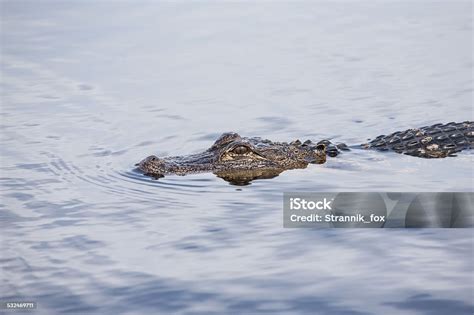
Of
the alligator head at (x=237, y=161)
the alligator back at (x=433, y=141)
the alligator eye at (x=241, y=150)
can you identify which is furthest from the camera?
the alligator back at (x=433, y=141)

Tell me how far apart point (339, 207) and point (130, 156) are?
4382mm

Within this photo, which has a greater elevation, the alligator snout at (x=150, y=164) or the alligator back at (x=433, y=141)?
the alligator back at (x=433, y=141)

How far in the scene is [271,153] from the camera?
12391mm

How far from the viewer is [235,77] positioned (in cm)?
1909

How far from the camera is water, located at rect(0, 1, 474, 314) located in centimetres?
805

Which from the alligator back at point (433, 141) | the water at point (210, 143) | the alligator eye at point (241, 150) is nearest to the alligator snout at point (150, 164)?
the water at point (210, 143)

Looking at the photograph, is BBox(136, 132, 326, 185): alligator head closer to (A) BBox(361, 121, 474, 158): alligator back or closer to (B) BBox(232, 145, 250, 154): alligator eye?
(B) BBox(232, 145, 250, 154): alligator eye

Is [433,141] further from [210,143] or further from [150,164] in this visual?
[150,164]

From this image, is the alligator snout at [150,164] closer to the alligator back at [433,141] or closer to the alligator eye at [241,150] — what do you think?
the alligator eye at [241,150]

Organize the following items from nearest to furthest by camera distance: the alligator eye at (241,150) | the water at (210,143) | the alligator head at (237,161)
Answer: the water at (210,143)
the alligator head at (237,161)
the alligator eye at (241,150)

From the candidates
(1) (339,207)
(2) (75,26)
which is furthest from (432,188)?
(2) (75,26)

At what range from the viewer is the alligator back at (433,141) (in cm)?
1249

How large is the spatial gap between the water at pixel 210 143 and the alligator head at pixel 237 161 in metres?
0.27

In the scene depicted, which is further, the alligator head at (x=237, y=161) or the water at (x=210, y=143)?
the alligator head at (x=237, y=161)
